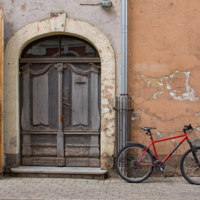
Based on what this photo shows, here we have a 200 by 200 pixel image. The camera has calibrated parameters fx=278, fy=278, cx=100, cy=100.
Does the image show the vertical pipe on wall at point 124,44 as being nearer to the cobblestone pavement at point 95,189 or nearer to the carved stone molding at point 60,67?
the carved stone molding at point 60,67

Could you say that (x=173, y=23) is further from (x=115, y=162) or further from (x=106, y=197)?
(x=106, y=197)

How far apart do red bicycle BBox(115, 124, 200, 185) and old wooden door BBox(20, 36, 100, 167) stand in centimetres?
67

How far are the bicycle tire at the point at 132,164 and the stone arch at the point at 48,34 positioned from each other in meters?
0.32

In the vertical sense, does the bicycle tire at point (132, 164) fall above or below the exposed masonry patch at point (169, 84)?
below

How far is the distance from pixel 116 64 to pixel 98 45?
50 centimetres

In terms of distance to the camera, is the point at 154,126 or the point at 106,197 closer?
the point at 106,197

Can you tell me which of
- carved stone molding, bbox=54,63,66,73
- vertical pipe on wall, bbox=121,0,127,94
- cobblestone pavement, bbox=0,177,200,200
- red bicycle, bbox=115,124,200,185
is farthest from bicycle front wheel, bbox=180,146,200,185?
carved stone molding, bbox=54,63,66,73

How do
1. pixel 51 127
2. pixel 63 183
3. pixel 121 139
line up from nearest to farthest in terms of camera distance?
pixel 63 183, pixel 121 139, pixel 51 127

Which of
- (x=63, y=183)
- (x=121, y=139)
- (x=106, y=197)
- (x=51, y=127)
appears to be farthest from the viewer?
(x=51, y=127)

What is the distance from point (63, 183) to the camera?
4934 millimetres

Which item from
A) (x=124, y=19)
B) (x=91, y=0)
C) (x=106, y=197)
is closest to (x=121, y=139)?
Result: (x=106, y=197)

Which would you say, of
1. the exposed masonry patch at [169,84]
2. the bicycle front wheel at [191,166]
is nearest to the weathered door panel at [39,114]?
the exposed masonry patch at [169,84]

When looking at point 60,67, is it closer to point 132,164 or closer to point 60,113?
point 60,113

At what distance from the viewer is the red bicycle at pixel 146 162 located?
498 centimetres
